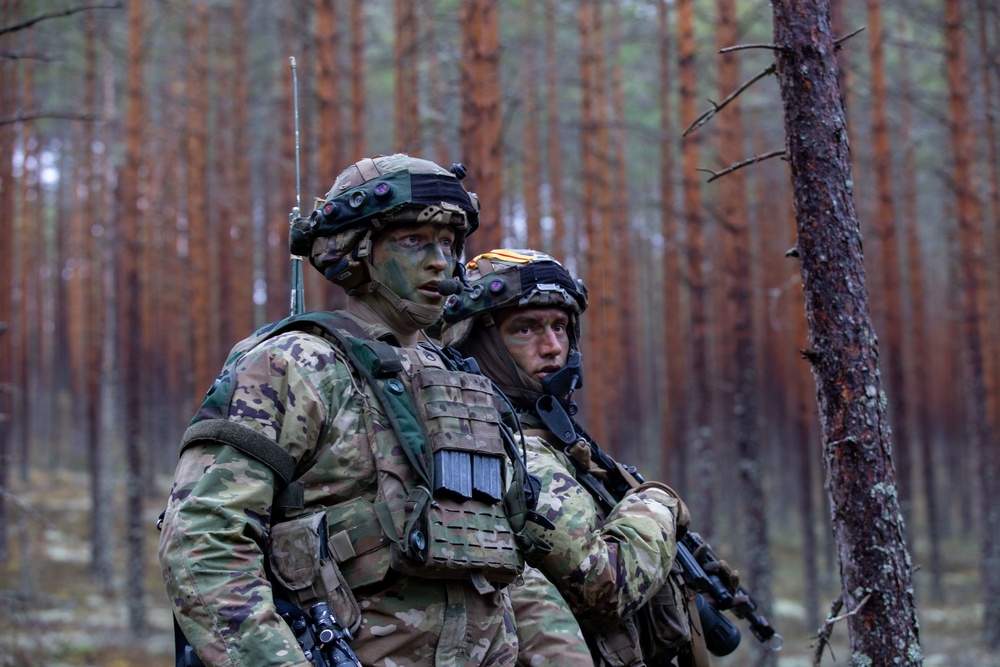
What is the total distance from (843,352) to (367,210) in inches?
75.0

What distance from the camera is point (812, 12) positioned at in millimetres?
3938

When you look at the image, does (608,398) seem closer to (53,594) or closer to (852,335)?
(53,594)

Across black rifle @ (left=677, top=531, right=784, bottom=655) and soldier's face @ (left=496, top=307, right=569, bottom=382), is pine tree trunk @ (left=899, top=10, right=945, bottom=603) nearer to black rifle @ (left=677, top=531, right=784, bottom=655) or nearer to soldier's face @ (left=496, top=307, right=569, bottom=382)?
black rifle @ (left=677, top=531, right=784, bottom=655)

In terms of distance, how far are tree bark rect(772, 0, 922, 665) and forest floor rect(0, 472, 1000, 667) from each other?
4.25m

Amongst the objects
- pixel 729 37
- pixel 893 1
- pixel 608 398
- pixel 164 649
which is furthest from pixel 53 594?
pixel 893 1

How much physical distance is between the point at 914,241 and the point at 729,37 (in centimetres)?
913

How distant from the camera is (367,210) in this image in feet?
9.64

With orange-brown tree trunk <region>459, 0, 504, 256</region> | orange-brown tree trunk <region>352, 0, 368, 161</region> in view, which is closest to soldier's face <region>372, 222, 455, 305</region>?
orange-brown tree trunk <region>459, 0, 504, 256</region>

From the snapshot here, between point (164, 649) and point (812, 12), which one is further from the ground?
point (812, 12)

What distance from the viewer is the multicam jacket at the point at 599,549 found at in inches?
133

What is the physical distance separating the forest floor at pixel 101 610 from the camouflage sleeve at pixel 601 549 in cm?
348

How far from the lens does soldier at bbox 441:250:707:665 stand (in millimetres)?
3441

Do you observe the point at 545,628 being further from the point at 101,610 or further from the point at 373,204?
the point at 101,610

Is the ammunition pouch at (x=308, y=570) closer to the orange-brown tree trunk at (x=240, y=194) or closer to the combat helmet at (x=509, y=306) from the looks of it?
the combat helmet at (x=509, y=306)
